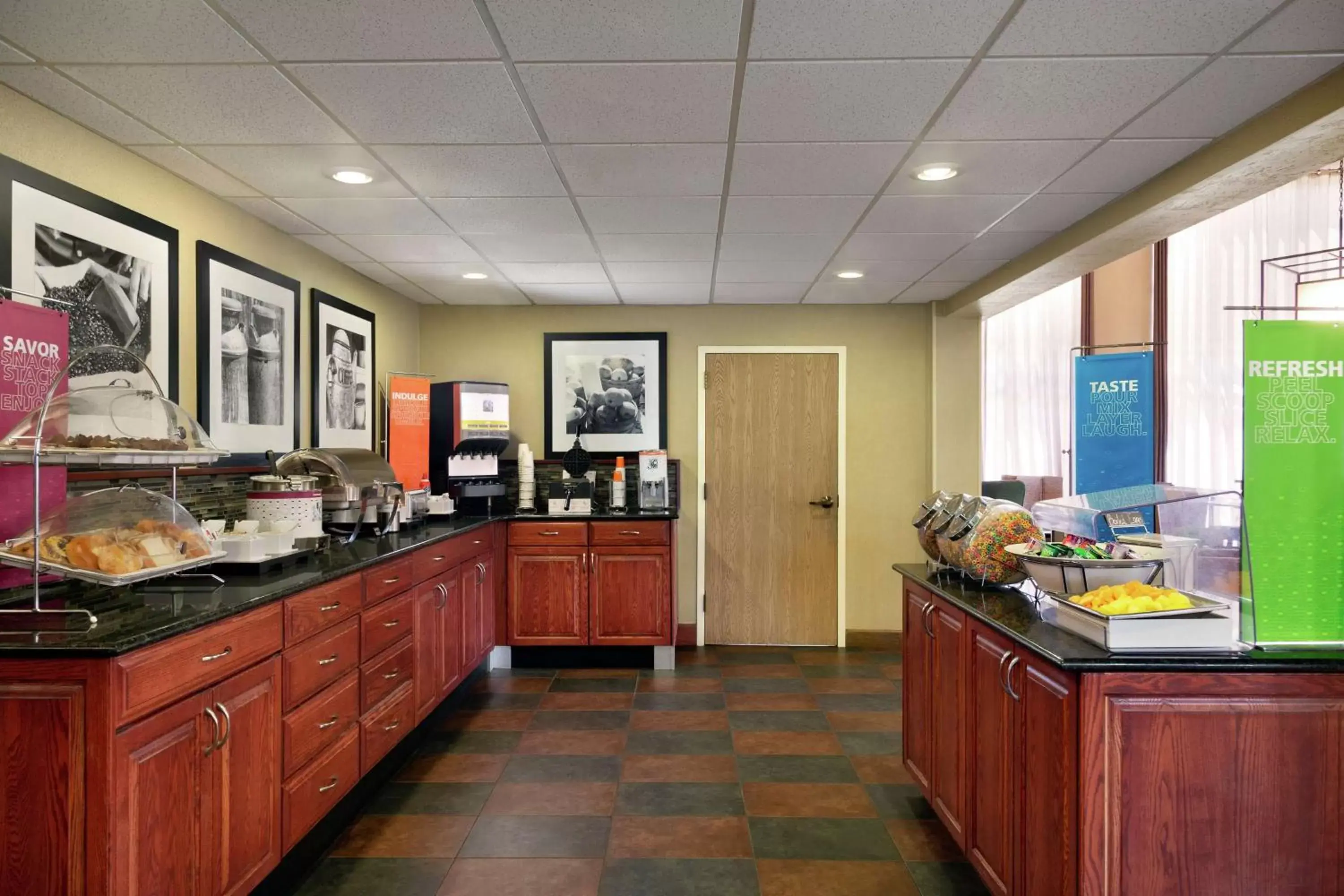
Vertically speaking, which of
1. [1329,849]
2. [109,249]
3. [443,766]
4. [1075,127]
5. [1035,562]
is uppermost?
[1075,127]

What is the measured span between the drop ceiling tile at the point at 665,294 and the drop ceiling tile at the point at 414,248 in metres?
1.21

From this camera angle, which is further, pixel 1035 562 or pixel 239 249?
pixel 239 249

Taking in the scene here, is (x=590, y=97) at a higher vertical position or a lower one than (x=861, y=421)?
higher

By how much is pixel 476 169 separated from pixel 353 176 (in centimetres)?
50

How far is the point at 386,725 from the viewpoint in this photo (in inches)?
127

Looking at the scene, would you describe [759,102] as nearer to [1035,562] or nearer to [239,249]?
[1035,562]

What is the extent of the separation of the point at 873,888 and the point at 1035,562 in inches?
47.1

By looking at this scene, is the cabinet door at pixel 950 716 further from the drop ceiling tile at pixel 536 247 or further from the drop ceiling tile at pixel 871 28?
the drop ceiling tile at pixel 536 247

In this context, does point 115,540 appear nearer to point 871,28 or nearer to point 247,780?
point 247,780

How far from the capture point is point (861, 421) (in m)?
5.86

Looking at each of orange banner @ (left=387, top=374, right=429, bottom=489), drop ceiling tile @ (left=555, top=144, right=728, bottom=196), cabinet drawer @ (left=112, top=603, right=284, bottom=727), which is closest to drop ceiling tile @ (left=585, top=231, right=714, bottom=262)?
drop ceiling tile @ (left=555, top=144, right=728, bottom=196)

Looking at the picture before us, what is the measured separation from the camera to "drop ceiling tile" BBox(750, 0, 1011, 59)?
6.25 ft

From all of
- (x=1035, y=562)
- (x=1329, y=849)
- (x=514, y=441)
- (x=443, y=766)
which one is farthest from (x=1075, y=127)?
(x=514, y=441)

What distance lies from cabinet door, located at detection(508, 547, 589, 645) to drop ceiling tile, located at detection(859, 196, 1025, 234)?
9.06 ft
